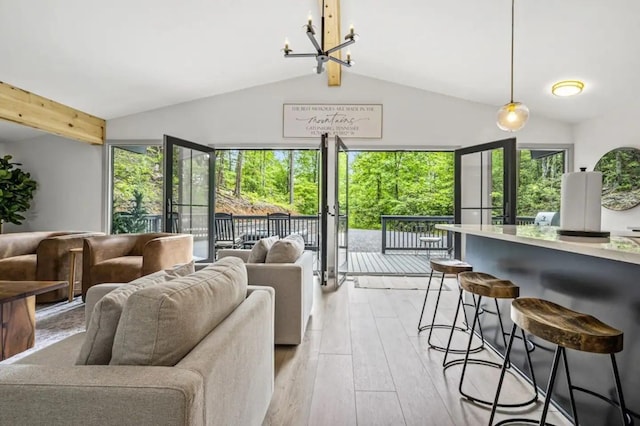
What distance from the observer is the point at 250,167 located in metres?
11.1

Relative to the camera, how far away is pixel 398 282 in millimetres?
4785

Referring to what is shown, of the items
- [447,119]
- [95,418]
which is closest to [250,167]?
[447,119]

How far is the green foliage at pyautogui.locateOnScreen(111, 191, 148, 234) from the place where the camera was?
211 inches

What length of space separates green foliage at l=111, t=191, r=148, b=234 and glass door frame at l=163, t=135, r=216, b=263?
4.13 feet

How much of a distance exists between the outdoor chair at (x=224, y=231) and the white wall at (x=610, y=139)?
5.55 m

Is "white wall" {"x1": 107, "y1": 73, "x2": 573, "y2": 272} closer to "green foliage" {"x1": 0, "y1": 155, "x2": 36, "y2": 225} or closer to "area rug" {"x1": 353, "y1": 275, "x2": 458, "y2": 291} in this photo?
"area rug" {"x1": 353, "y1": 275, "x2": 458, "y2": 291}

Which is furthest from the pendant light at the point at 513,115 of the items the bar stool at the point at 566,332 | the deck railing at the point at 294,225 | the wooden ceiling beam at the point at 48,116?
the wooden ceiling beam at the point at 48,116

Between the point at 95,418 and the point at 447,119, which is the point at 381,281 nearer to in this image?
the point at 447,119

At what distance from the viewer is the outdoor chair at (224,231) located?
19.9ft

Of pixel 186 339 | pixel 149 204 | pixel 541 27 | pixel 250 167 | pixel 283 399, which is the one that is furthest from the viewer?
pixel 250 167

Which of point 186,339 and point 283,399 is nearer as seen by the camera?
→ point 186,339

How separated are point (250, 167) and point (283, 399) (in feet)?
32.1

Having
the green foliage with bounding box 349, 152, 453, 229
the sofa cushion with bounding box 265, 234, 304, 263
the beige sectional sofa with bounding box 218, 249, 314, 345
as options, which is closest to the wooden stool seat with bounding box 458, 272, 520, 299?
the beige sectional sofa with bounding box 218, 249, 314, 345

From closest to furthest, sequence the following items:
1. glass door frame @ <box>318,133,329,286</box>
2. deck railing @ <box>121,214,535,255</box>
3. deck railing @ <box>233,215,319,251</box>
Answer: glass door frame @ <box>318,133,329,286</box> < deck railing @ <box>121,214,535,255</box> < deck railing @ <box>233,215,319,251</box>
